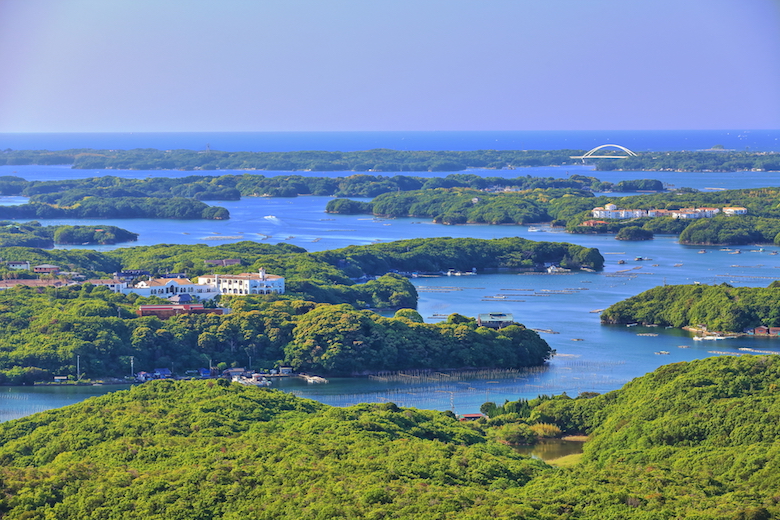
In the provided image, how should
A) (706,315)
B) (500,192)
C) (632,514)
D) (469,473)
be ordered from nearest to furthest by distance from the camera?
(632,514) → (469,473) → (706,315) → (500,192)

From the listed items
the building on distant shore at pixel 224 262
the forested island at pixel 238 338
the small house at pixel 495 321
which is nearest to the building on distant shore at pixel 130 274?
the building on distant shore at pixel 224 262

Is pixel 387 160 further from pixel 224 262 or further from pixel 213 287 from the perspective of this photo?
pixel 213 287

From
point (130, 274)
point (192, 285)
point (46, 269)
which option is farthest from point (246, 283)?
point (46, 269)

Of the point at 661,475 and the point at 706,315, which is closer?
the point at 661,475

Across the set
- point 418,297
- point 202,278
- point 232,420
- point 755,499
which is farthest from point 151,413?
point 418,297

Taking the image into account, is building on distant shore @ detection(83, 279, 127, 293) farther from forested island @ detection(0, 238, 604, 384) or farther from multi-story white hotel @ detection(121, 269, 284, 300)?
forested island @ detection(0, 238, 604, 384)

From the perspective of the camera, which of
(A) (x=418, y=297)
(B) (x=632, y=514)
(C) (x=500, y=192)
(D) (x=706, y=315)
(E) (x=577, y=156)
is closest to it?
(B) (x=632, y=514)

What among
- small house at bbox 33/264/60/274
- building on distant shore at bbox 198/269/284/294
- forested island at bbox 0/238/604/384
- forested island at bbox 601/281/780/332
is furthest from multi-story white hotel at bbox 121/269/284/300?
forested island at bbox 601/281/780/332

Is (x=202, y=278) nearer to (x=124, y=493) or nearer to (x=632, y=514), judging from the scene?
(x=124, y=493)

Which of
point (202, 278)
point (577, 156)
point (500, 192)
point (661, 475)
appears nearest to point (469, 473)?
point (661, 475)
